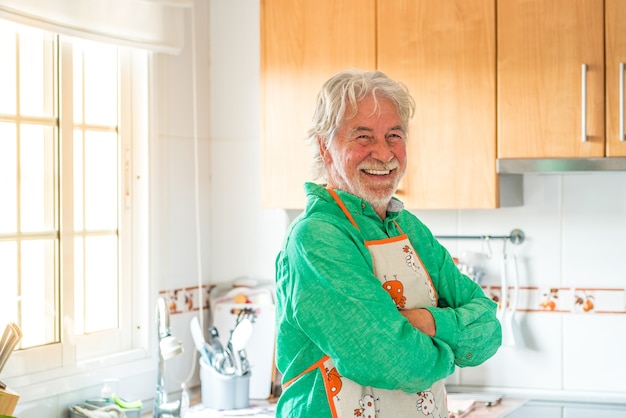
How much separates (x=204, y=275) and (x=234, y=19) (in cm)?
93

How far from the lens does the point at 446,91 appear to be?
2904mm

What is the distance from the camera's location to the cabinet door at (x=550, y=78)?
2.74m

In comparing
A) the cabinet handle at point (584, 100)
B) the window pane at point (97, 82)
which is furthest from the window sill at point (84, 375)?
the cabinet handle at point (584, 100)

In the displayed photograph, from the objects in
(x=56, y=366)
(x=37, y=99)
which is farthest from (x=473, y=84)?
(x=56, y=366)

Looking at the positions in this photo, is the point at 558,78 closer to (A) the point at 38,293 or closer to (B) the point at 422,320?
(B) the point at 422,320

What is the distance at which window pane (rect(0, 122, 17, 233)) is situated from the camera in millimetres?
2539

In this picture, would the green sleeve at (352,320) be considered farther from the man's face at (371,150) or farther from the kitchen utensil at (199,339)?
the kitchen utensil at (199,339)

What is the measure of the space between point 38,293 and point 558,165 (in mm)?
1542

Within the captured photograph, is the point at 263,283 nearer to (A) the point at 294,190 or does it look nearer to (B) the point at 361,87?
(A) the point at 294,190

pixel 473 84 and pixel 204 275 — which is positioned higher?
pixel 473 84

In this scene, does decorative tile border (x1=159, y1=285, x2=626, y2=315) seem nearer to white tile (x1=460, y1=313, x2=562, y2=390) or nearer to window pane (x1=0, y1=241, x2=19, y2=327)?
white tile (x1=460, y1=313, x2=562, y2=390)

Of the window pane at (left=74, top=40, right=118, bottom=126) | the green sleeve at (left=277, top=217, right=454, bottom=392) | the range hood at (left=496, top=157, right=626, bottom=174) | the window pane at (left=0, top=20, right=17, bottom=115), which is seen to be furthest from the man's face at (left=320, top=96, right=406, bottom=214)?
the window pane at (left=74, top=40, right=118, bottom=126)

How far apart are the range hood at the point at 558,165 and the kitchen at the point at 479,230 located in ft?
1.05

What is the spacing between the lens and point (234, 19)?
3.42 metres
